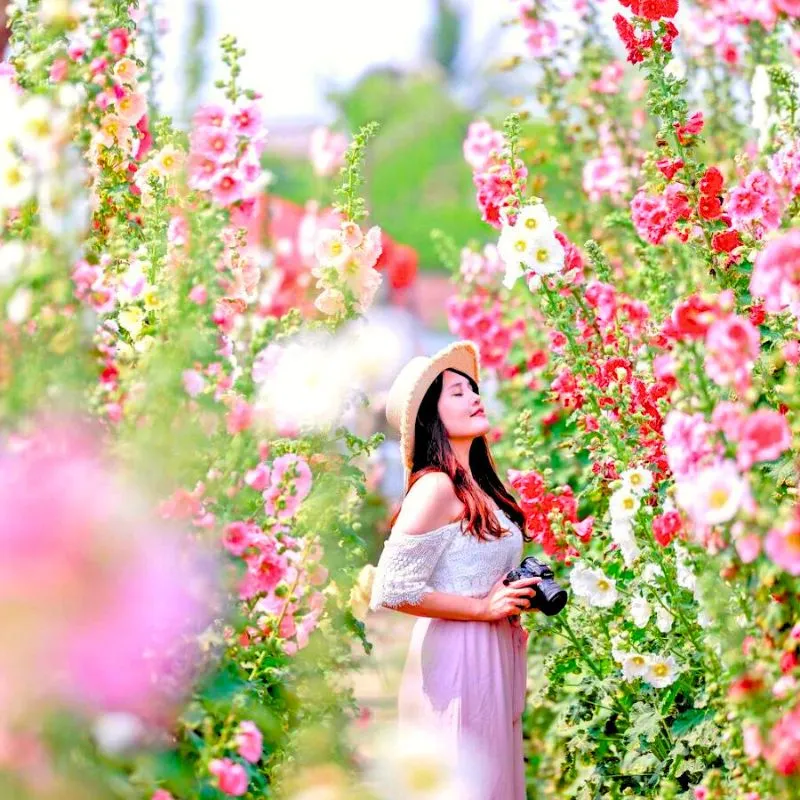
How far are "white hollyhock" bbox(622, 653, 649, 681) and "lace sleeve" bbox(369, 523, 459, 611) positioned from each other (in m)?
0.46

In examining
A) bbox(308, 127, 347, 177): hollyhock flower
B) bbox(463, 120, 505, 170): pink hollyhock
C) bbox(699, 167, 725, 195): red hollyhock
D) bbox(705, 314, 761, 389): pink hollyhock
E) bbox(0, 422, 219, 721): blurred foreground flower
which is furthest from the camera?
bbox(308, 127, 347, 177): hollyhock flower

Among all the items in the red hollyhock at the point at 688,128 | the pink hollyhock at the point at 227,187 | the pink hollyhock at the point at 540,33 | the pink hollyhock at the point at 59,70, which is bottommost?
the pink hollyhock at the point at 59,70

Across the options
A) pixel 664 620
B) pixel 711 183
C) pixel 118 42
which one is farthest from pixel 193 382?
pixel 711 183

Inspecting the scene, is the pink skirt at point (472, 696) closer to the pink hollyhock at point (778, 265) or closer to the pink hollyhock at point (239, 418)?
the pink hollyhock at point (239, 418)

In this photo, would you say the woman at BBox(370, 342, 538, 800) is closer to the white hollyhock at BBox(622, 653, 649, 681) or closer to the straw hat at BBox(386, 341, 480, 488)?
the straw hat at BBox(386, 341, 480, 488)

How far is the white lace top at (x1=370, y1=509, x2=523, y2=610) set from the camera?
313 cm

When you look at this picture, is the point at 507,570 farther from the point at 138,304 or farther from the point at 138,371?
the point at 138,371

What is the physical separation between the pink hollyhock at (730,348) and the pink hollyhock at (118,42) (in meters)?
1.30

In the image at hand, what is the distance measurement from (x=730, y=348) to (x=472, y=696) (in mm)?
1516

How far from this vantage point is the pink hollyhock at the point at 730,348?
1845 mm

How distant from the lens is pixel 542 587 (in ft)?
9.99

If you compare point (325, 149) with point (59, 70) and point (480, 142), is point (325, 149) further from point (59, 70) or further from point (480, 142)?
point (59, 70)

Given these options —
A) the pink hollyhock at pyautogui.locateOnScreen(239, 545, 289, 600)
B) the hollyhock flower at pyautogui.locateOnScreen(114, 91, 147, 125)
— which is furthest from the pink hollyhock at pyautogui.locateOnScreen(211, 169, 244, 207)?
the pink hollyhock at pyautogui.locateOnScreen(239, 545, 289, 600)

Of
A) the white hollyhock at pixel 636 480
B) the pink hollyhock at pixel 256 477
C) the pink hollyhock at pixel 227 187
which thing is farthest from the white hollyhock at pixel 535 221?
the pink hollyhock at pixel 256 477
